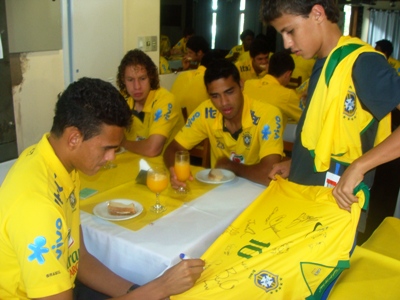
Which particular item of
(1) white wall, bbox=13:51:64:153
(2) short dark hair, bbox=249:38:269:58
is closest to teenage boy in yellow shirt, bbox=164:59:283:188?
(1) white wall, bbox=13:51:64:153

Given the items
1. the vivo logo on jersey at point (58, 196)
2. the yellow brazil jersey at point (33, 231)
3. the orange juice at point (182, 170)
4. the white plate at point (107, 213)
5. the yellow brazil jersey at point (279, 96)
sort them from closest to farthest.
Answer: the yellow brazil jersey at point (33, 231)
the vivo logo on jersey at point (58, 196)
the white plate at point (107, 213)
the orange juice at point (182, 170)
the yellow brazil jersey at point (279, 96)

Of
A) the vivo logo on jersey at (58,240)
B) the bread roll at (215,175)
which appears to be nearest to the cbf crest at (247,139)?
the bread roll at (215,175)

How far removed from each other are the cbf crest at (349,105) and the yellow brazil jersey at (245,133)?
38.7 inches

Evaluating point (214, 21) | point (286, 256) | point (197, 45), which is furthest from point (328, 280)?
point (214, 21)

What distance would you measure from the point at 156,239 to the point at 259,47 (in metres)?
3.91

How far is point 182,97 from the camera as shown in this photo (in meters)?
4.14

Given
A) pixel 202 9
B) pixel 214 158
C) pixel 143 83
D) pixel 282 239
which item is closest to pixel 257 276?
pixel 282 239

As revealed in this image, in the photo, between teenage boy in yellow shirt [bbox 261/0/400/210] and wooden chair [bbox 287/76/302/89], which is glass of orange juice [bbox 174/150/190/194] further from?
wooden chair [bbox 287/76/302/89]

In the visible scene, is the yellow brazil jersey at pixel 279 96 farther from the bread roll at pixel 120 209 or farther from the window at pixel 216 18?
the window at pixel 216 18

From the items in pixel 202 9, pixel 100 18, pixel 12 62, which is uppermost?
pixel 202 9

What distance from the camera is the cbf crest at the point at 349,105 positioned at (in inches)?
51.5

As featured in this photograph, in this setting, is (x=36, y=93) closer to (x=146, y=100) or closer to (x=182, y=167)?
(x=146, y=100)

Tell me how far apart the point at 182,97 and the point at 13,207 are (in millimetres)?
3188

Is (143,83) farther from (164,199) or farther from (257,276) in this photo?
(257,276)
